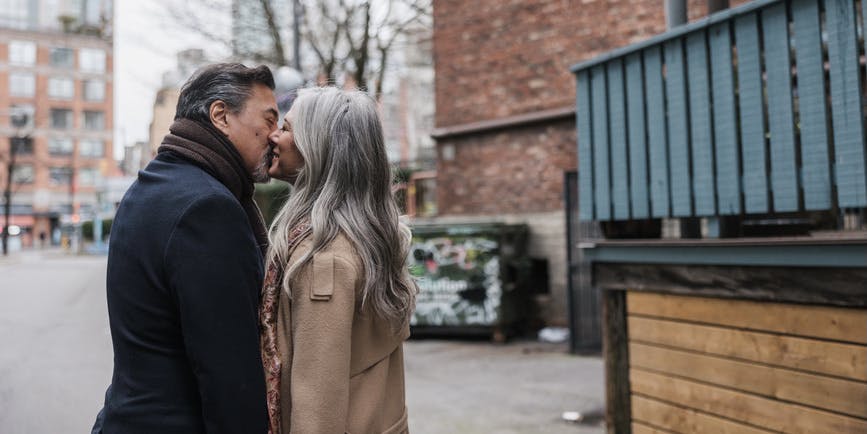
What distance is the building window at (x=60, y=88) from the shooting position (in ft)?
181

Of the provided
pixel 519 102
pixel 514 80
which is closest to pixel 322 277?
pixel 519 102

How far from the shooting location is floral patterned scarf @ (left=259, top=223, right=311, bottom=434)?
5.17ft

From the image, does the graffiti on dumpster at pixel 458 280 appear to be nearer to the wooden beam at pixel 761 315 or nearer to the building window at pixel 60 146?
the wooden beam at pixel 761 315

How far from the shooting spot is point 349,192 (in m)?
1.75

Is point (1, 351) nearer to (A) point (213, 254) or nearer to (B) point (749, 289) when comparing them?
(A) point (213, 254)

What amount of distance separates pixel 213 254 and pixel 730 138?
2.83 meters

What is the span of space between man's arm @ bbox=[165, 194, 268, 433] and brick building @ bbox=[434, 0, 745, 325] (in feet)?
28.0

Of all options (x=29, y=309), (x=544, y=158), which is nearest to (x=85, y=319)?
(x=29, y=309)

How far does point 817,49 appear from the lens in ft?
9.68

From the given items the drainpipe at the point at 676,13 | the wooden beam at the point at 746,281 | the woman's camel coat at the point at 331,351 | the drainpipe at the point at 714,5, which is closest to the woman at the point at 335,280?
the woman's camel coat at the point at 331,351

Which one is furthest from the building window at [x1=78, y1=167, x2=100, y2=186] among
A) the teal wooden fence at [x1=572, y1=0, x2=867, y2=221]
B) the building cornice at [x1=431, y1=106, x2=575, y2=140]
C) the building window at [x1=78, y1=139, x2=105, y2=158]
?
the teal wooden fence at [x1=572, y1=0, x2=867, y2=221]

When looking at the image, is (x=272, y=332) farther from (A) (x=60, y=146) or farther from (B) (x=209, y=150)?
(A) (x=60, y=146)

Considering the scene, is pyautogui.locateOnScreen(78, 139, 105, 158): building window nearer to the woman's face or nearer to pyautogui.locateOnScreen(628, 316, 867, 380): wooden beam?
pyautogui.locateOnScreen(628, 316, 867, 380): wooden beam

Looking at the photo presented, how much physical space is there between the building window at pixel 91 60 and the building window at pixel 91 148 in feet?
20.5
